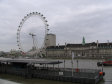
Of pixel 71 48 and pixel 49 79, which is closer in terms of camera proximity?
pixel 49 79

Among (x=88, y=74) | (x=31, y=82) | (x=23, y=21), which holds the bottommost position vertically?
(x=31, y=82)

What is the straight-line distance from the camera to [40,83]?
29.1 m

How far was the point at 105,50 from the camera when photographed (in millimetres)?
137125

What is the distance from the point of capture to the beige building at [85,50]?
137 metres

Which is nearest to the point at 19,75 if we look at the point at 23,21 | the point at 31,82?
the point at 31,82

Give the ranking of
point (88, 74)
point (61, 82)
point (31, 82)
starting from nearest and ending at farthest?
point (88, 74)
point (61, 82)
point (31, 82)

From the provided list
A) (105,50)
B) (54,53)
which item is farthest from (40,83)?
(54,53)

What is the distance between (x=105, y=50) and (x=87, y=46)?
1910 cm

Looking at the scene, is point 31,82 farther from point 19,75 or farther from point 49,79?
point 19,75

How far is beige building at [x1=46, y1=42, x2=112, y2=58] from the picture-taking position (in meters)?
137

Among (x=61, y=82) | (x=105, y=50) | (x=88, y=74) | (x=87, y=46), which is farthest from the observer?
(x=87, y=46)

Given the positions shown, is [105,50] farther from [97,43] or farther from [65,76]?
[65,76]

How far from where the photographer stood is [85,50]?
148 metres

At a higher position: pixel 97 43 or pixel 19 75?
pixel 97 43
